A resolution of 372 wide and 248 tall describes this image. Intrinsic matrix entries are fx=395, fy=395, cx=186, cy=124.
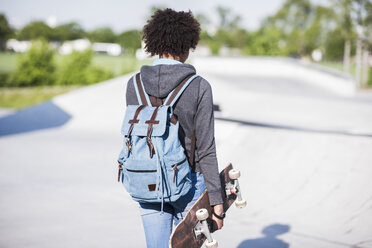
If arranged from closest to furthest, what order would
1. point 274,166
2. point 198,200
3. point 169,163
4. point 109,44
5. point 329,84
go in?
point 169,163 < point 198,200 < point 274,166 < point 329,84 < point 109,44

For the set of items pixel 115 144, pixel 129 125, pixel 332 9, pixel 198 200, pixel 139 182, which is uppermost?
pixel 332 9

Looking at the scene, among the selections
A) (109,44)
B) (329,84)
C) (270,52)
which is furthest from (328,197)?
(109,44)

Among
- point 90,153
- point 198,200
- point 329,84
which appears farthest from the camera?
point 329,84

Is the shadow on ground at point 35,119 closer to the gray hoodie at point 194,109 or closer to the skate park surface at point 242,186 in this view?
the skate park surface at point 242,186

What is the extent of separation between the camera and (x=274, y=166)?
5961 mm

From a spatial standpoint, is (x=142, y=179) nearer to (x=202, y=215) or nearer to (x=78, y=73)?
(x=202, y=215)

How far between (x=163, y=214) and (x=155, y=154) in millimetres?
381

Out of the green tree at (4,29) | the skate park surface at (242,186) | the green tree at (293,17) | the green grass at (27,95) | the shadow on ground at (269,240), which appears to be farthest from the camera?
the green tree at (293,17)

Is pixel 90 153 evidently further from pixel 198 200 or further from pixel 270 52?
pixel 270 52

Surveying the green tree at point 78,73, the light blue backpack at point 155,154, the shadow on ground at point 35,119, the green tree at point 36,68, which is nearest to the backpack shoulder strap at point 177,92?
the light blue backpack at point 155,154

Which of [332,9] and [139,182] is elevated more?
[332,9]

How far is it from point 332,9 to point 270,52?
50.0 ft

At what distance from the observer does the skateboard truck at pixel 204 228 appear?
186 centimetres

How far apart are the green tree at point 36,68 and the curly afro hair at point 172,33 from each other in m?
26.1
